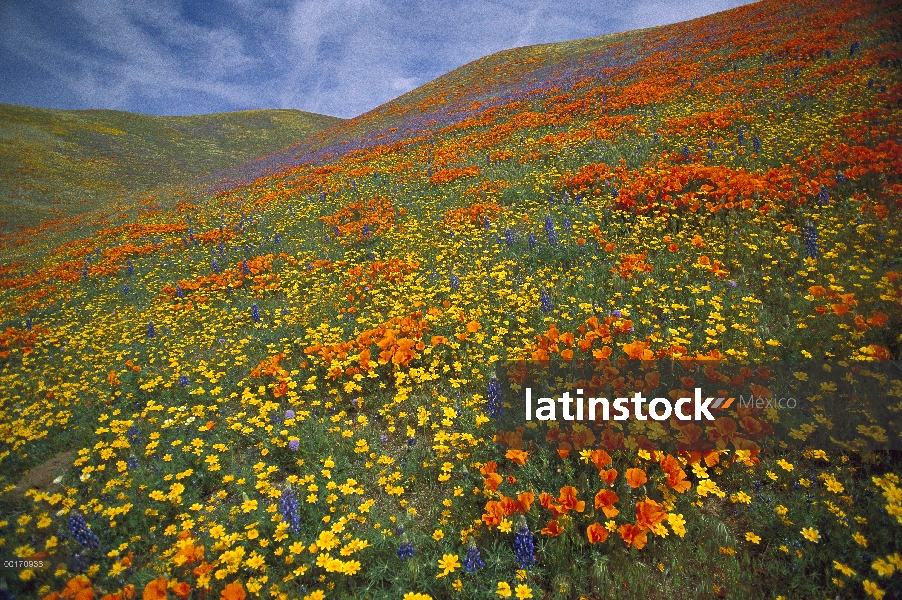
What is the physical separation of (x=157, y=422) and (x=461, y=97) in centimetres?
3618

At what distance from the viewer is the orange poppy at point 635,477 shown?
11.1 ft

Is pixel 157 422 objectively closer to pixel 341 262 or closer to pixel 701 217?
pixel 341 262

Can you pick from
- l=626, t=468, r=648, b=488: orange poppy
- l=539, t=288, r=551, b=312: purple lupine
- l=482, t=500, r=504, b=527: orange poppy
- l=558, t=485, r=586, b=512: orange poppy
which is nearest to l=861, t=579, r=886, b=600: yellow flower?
l=626, t=468, r=648, b=488: orange poppy

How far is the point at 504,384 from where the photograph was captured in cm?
526

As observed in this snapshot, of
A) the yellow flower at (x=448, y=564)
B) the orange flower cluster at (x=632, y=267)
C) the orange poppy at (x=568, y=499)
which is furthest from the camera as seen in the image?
the orange flower cluster at (x=632, y=267)

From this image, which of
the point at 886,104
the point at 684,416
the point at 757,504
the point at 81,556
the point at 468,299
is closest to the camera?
the point at 757,504

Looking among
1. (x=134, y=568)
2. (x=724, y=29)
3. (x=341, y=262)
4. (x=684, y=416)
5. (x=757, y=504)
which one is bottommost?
(x=134, y=568)

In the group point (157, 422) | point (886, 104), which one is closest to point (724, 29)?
point (886, 104)

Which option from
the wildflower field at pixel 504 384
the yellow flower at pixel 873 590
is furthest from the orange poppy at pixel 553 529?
the yellow flower at pixel 873 590

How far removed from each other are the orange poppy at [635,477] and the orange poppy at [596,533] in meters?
0.45

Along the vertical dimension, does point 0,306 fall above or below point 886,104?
below

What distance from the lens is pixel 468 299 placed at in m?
7.47

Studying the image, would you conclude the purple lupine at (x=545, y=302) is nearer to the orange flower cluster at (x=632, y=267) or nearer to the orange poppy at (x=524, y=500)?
the orange flower cluster at (x=632, y=267)

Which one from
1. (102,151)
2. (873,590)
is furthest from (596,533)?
(102,151)
